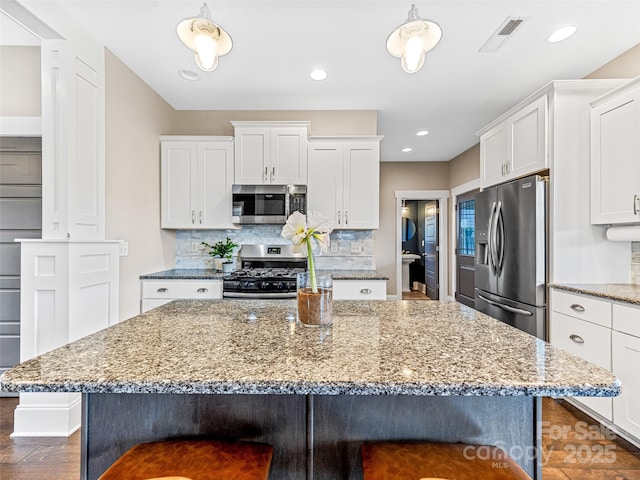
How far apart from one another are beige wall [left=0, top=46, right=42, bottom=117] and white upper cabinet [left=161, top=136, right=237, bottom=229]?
108 centimetres

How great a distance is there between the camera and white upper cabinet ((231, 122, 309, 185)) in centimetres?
335

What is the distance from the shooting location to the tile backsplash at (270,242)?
3.66 meters

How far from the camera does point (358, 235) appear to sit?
147 inches

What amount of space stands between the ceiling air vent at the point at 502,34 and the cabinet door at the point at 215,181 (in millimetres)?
2418

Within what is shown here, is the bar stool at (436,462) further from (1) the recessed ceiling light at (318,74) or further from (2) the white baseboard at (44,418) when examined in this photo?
(1) the recessed ceiling light at (318,74)

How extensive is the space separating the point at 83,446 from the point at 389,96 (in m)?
3.36

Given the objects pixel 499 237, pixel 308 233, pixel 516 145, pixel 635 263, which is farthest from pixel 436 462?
pixel 516 145

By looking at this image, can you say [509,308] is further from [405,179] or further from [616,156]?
[405,179]

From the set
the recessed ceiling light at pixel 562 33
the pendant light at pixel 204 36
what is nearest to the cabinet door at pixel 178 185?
the pendant light at pixel 204 36

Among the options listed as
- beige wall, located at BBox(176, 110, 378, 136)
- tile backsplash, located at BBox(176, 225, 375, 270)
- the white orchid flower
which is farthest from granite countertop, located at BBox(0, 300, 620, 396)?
beige wall, located at BBox(176, 110, 378, 136)

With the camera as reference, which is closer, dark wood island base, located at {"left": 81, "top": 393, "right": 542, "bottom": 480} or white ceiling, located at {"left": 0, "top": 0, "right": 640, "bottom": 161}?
dark wood island base, located at {"left": 81, "top": 393, "right": 542, "bottom": 480}

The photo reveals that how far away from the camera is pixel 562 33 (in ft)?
7.43

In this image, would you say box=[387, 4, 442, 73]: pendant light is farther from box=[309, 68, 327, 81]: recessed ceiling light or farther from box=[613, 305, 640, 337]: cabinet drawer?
box=[613, 305, 640, 337]: cabinet drawer

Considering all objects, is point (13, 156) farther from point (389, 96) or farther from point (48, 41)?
point (389, 96)
